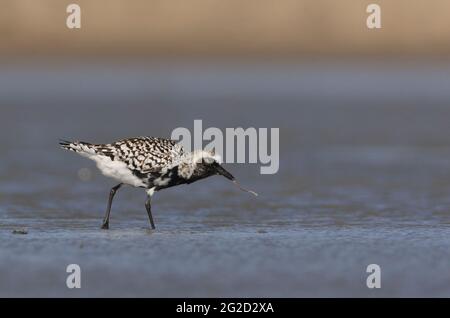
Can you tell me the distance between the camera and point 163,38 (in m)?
46.3

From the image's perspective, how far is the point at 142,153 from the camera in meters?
13.7

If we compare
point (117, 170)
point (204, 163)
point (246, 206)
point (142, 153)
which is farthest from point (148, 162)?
point (246, 206)

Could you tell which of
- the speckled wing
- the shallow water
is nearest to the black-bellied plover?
the speckled wing

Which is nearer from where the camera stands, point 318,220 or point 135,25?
point 318,220

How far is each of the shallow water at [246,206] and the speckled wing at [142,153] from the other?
76cm

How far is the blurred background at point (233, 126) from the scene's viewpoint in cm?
1119

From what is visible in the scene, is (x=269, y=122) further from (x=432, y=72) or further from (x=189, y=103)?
(x=432, y=72)

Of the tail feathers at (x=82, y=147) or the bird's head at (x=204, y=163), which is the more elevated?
the tail feathers at (x=82, y=147)

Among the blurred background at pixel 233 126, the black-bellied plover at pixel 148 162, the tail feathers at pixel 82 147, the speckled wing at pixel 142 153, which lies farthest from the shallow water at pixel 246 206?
the tail feathers at pixel 82 147

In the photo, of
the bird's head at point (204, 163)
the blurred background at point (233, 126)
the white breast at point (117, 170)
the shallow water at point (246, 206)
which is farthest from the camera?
the bird's head at point (204, 163)

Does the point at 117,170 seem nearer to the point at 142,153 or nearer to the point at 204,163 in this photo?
the point at 142,153

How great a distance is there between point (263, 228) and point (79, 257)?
110 inches

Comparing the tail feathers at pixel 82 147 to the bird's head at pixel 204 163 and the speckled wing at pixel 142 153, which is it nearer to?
the speckled wing at pixel 142 153

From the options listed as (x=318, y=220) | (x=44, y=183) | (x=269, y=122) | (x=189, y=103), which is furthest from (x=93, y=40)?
(x=318, y=220)
